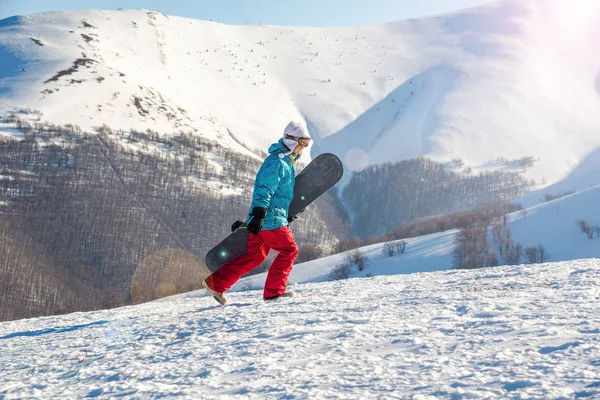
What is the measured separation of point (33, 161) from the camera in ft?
322

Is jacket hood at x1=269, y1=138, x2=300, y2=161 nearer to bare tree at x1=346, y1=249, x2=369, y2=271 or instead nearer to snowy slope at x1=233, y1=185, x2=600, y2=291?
snowy slope at x1=233, y1=185, x2=600, y2=291

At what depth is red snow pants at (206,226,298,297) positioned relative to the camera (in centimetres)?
693

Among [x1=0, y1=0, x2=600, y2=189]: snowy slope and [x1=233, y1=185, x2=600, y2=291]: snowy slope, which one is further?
[x1=0, y1=0, x2=600, y2=189]: snowy slope

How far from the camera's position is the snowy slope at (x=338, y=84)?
127000mm

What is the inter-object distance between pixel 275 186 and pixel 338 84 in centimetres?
17425

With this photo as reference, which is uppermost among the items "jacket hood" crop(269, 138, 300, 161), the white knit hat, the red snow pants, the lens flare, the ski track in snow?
the white knit hat

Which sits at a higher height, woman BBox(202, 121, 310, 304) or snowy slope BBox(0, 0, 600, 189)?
snowy slope BBox(0, 0, 600, 189)

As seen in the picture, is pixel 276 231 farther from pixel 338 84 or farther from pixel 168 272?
pixel 338 84

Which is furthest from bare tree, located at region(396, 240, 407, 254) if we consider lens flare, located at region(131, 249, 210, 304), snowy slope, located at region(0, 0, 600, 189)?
snowy slope, located at region(0, 0, 600, 189)

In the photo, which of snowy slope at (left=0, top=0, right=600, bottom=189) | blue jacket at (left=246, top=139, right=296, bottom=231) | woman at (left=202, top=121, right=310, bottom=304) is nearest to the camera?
blue jacket at (left=246, top=139, right=296, bottom=231)

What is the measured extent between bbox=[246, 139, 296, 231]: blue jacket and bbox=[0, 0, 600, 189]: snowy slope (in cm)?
11287

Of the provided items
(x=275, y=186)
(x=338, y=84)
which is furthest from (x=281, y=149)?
(x=338, y=84)

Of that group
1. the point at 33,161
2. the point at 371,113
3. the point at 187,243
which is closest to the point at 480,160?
the point at 371,113

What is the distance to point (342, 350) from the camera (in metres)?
3.54
